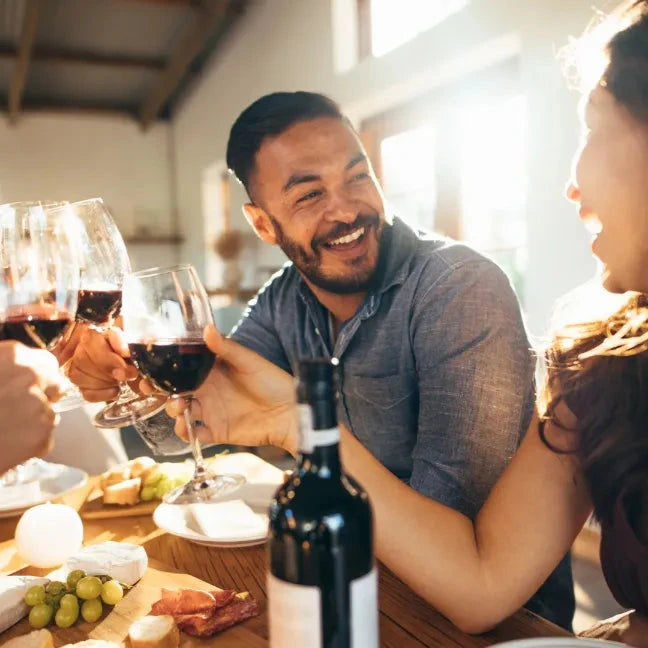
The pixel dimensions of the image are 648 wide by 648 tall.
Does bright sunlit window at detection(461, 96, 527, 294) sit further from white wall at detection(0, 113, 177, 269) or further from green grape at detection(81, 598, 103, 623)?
white wall at detection(0, 113, 177, 269)

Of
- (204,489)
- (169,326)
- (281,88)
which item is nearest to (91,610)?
(204,489)

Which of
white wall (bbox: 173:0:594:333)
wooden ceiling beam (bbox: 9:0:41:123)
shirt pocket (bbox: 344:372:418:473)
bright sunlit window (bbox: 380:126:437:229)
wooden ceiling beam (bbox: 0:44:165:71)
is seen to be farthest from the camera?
wooden ceiling beam (bbox: 0:44:165:71)

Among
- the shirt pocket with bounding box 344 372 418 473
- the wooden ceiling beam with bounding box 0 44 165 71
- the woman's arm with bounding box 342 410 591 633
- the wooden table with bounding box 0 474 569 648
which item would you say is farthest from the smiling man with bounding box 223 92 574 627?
the wooden ceiling beam with bounding box 0 44 165 71

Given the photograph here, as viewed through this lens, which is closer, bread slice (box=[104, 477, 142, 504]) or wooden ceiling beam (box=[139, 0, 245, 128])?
bread slice (box=[104, 477, 142, 504])

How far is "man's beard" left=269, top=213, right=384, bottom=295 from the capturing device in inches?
60.6

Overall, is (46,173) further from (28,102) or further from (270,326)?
(270,326)

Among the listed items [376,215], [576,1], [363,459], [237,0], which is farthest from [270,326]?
[237,0]

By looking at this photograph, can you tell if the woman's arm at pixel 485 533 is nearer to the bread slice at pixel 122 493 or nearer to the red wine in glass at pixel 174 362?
the red wine in glass at pixel 174 362

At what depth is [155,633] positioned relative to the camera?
0.71 m

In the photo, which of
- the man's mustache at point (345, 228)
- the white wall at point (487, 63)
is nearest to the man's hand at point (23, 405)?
the man's mustache at point (345, 228)

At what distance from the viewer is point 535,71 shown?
3299mm

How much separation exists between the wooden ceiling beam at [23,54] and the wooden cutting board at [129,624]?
6147mm

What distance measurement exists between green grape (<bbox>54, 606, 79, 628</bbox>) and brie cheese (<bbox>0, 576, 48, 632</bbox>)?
0.16ft

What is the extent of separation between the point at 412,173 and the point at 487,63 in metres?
0.95
